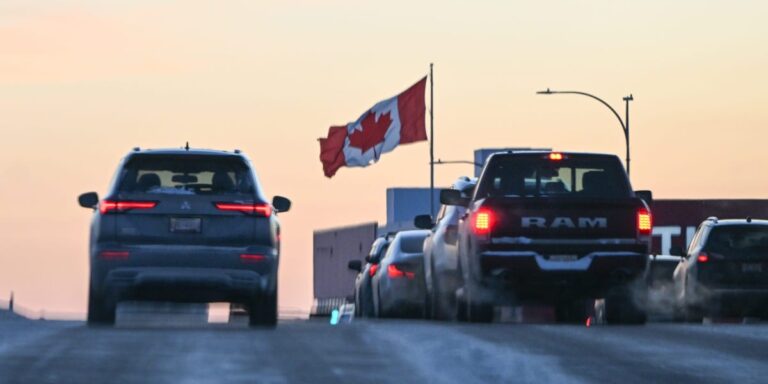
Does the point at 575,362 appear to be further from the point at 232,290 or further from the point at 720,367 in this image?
the point at 232,290

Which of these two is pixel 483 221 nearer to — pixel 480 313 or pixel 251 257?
pixel 480 313

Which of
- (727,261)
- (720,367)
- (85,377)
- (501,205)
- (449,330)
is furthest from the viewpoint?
(727,261)

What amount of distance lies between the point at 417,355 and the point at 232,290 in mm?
4801

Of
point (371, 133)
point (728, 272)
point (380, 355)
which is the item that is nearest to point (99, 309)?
point (380, 355)

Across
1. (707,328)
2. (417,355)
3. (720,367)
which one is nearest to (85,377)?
(417,355)

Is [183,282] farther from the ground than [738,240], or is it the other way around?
[738,240]

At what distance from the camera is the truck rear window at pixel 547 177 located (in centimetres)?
2120

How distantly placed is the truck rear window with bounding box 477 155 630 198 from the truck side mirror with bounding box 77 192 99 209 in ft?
14.3

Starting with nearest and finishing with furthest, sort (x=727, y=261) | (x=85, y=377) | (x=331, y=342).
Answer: (x=85, y=377) < (x=331, y=342) < (x=727, y=261)

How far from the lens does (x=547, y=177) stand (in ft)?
70.3

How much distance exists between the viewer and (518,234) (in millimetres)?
20469

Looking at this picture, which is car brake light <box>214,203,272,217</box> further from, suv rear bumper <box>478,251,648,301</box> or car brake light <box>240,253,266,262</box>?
suv rear bumper <box>478,251,648,301</box>

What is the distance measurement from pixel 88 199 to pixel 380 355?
6207 millimetres

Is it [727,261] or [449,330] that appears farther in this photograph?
[727,261]
